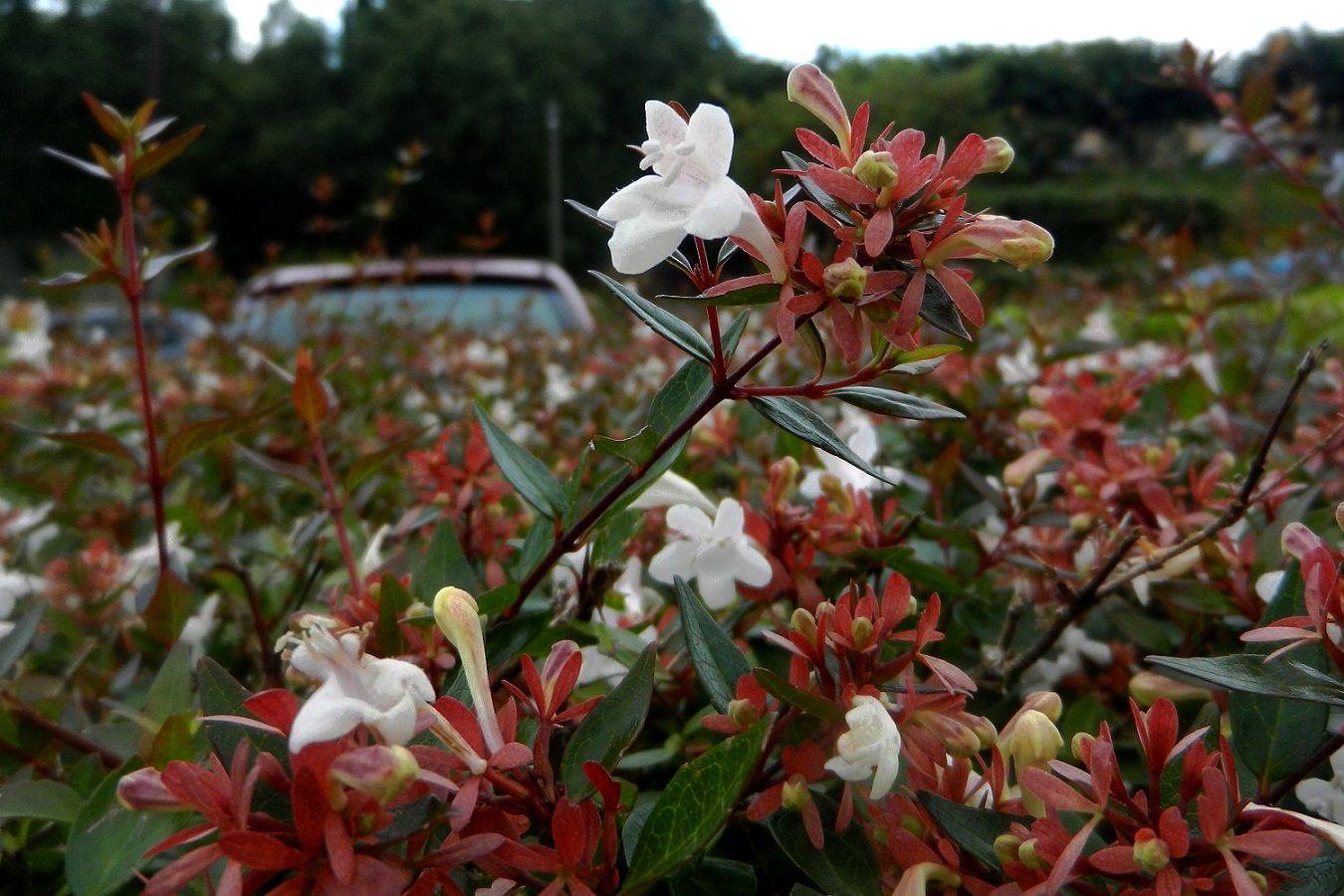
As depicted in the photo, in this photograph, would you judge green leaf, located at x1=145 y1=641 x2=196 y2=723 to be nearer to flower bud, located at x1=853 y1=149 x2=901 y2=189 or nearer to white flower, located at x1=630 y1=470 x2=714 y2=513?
white flower, located at x1=630 y1=470 x2=714 y2=513

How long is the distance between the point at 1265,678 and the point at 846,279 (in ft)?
0.93

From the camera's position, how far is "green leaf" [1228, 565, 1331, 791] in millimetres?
545

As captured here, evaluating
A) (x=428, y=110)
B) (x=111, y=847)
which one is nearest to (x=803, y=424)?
(x=111, y=847)

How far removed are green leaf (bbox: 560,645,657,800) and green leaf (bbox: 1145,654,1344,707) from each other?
242 millimetres

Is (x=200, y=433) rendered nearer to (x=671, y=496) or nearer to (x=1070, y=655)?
(x=671, y=496)

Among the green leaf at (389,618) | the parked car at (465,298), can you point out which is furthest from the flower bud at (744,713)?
the parked car at (465,298)

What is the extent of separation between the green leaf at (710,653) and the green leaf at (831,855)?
7 centimetres

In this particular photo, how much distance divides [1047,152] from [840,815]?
25.0 metres

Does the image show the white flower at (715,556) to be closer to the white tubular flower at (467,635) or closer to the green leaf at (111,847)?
the white tubular flower at (467,635)

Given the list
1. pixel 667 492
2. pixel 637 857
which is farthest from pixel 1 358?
pixel 637 857

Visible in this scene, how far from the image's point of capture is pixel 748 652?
2.58 feet

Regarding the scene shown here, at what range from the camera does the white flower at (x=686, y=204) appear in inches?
19.3

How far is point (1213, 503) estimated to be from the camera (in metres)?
0.81

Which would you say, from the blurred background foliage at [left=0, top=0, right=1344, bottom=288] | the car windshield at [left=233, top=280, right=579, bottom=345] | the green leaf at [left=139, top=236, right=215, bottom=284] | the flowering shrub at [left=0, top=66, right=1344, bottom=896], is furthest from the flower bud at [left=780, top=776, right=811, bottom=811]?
the blurred background foliage at [left=0, top=0, right=1344, bottom=288]
